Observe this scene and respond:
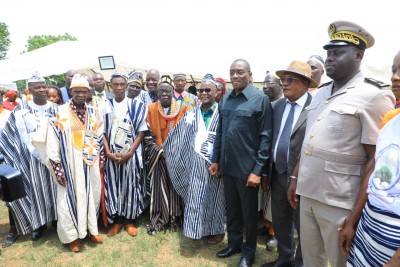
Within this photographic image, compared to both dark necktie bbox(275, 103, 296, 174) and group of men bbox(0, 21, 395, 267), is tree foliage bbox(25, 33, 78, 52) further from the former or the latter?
dark necktie bbox(275, 103, 296, 174)

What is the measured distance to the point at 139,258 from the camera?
11.0ft

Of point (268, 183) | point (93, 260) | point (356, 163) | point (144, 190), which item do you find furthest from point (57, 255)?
point (356, 163)

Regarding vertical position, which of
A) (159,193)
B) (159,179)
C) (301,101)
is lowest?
(159,193)

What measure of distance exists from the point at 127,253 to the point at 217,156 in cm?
154

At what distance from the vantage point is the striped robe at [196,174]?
11.3 feet

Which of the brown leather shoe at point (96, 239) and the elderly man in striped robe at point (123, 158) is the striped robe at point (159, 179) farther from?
the brown leather shoe at point (96, 239)

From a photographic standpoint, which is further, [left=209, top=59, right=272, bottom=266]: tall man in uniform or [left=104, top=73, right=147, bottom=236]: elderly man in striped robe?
[left=104, top=73, right=147, bottom=236]: elderly man in striped robe

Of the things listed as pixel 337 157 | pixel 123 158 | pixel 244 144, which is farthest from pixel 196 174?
pixel 337 157

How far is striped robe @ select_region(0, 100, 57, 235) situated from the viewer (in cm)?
364

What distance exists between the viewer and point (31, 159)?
3.70m

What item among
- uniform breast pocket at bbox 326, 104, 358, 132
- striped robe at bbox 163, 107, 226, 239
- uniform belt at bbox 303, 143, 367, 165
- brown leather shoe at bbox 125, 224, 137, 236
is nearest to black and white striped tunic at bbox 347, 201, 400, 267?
uniform belt at bbox 303, 143, 367, 165

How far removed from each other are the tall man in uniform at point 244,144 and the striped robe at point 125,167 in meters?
1.27

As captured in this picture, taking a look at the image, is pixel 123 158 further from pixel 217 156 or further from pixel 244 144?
pixel 244 144

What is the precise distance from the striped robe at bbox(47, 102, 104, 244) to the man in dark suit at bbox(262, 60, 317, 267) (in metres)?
2.10
